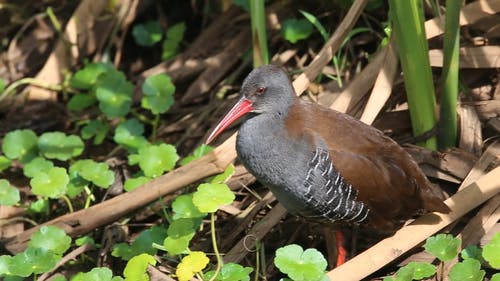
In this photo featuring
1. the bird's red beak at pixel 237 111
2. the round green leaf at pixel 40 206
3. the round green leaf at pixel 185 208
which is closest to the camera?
the bird's red beak at pixel 237 111

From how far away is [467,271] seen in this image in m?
3.58

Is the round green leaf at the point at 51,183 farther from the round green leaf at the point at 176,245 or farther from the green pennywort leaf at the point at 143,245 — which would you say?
the round green leaf at the point at 176,245

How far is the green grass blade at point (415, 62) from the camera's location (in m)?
3.81

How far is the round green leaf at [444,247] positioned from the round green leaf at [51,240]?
1462 mm

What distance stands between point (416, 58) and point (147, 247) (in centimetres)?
133

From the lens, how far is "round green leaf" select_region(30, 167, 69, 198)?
13.6ft

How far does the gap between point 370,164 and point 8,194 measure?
1618mm

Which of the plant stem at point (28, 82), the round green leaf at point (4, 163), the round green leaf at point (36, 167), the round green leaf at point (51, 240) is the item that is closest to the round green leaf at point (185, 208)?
the round green leaf at point (51, 240)

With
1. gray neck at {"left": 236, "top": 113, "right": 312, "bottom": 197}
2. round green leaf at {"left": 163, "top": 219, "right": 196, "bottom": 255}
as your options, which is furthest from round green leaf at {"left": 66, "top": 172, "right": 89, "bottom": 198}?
gray neck at {"left": 236, "top": 113, "right": 312, "bottom": 197}

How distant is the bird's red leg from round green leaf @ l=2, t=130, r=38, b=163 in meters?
1.55

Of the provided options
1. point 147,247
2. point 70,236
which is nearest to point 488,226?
point 147,247

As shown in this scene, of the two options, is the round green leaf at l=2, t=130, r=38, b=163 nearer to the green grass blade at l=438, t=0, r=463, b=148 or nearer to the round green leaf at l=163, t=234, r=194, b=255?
the round green leaf at l=163, t=234, r=194, b=255

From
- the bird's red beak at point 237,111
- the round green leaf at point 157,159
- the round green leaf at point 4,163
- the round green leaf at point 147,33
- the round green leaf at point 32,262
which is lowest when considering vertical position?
the round green leaf at point 32,262

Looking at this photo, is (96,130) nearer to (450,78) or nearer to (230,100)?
(230,100)
